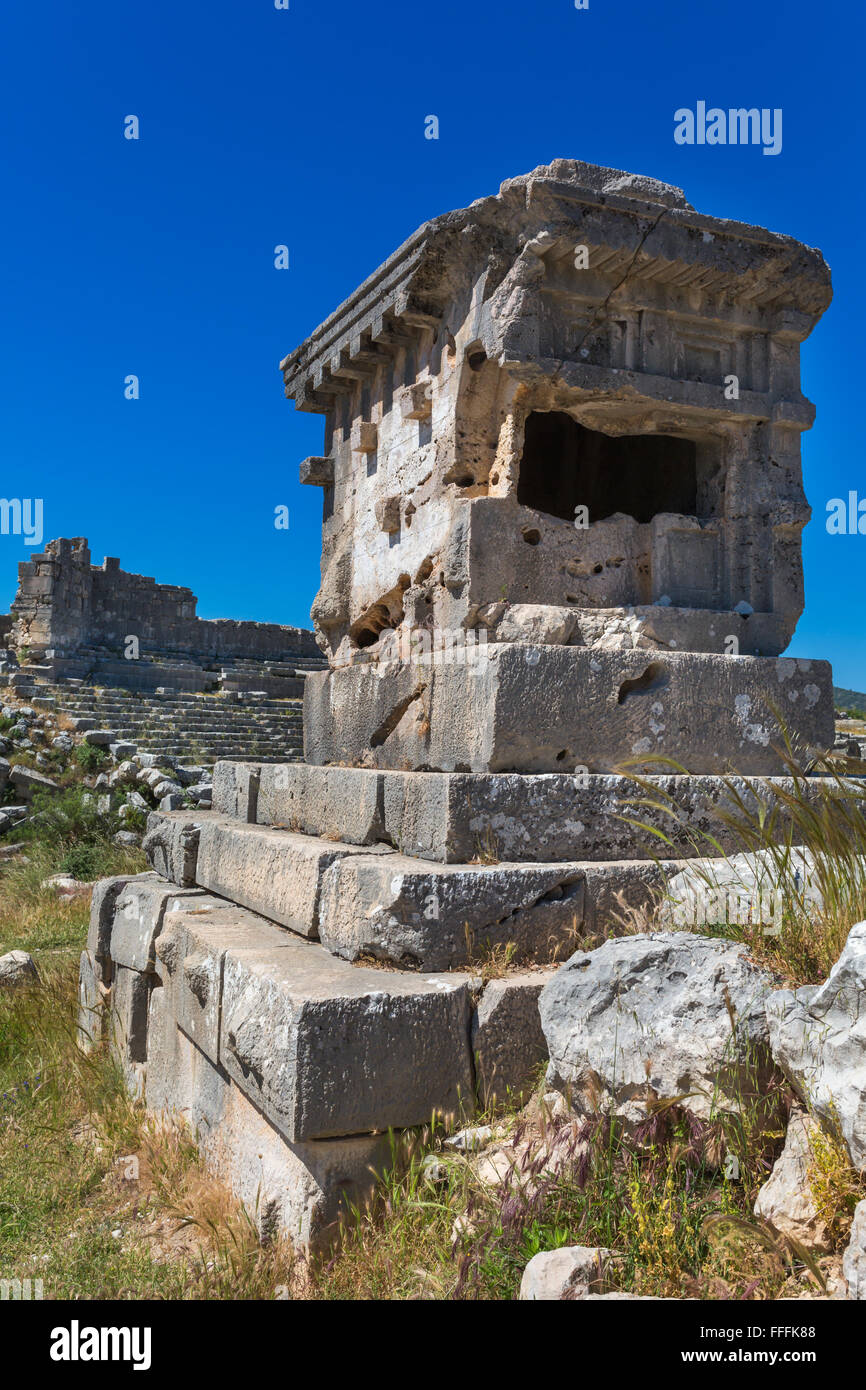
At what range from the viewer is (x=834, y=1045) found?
2.13 meters

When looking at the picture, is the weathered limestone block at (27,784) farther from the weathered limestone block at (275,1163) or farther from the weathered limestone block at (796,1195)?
the weathered limestone block at (796,1195)

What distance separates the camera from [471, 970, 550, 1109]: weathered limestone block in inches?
129

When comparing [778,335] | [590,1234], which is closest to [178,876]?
[590,1234]

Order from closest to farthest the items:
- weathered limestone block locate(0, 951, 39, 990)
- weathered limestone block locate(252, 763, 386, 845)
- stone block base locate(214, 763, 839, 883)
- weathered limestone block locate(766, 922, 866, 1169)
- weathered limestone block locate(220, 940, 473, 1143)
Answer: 1. weathered limestone block locate(766, 922, 866, 1169)
2. weathered limestone block locate(220, 940, 473, 1143)
3. stone block base locate(214, 763, 839, 883)
4. weathered limestone block locate(252, 763, 386, 845)
5. weathered limestone block locate(0, 951, 39, 990)

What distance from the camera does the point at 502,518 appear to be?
4.79 meters

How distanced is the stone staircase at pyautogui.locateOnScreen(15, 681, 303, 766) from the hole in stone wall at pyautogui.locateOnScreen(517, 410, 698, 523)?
11.5m

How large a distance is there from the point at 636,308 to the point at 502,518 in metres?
1.25

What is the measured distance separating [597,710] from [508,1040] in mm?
1459

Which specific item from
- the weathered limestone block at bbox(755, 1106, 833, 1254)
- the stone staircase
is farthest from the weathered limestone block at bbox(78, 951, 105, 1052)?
the stone staircase

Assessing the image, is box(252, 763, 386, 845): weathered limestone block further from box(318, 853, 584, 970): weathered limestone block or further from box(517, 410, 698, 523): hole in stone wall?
box(517, 410, 698, 523): hole in stone wall

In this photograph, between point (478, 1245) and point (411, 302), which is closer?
point (478, 1245)

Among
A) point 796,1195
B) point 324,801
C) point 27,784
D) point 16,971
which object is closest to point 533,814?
point 324,801

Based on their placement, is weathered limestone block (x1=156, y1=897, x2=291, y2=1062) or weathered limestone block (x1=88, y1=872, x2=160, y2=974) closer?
weathered limestone block (x1=156, y1=897, x2=291, y2=1062)

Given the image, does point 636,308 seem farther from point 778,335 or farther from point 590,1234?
point 590,1234
